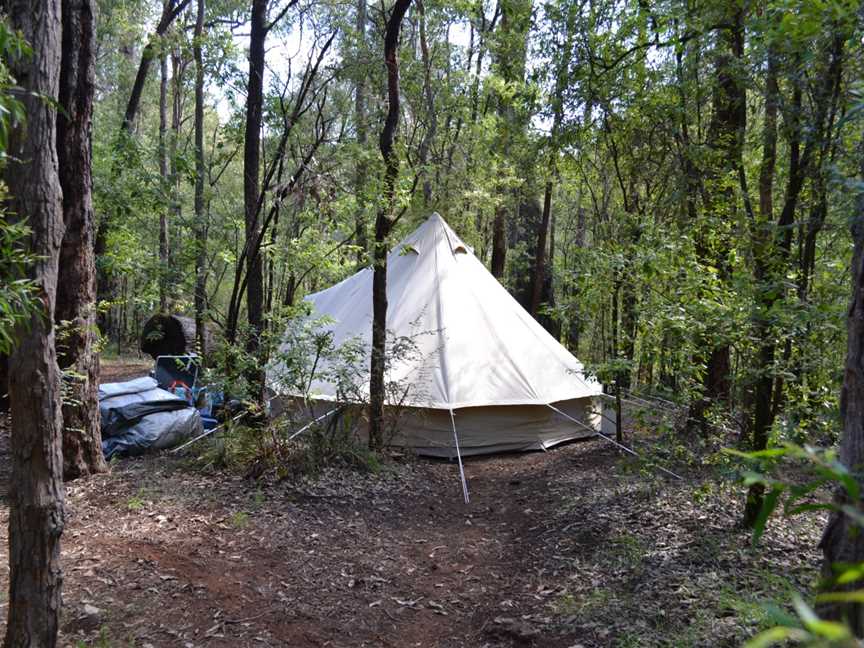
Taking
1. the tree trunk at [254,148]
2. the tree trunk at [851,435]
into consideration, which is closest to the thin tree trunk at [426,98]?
the tree trunk at [254,148]

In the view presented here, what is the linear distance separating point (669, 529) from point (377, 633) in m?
2.28

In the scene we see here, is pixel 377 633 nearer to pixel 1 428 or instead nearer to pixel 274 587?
pixel 274 587

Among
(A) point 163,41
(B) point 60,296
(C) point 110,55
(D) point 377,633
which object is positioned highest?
(C) point 110,55

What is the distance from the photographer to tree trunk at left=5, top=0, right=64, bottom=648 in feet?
8.57

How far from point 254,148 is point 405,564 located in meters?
4.94

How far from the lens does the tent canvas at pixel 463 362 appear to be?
750cm

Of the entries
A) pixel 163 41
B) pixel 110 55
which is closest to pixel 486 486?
pixel 163 41

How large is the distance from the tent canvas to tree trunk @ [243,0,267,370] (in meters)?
0.89

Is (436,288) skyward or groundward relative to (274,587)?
skyward

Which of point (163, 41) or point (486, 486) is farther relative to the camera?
point (163, 41)

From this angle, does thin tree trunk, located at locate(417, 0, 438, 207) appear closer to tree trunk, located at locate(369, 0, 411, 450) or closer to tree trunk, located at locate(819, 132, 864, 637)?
tree trunk, located at locate(369, 0, 411, 450)

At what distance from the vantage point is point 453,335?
818cm

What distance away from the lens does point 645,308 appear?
17.4 ft

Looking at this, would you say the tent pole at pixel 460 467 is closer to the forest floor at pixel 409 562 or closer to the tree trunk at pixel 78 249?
the forest floor at pixel 409 562
